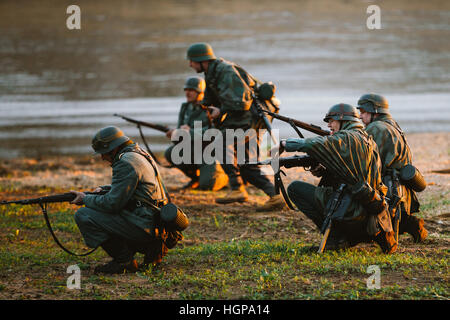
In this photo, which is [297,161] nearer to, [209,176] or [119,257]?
[119,257]

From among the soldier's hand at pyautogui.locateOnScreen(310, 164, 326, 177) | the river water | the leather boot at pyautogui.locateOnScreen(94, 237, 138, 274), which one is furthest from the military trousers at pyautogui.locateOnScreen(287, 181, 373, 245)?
the river water

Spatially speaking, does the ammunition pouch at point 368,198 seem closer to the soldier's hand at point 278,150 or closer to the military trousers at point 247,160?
the soldier's hand at point 278,150

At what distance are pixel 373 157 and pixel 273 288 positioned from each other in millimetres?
1899

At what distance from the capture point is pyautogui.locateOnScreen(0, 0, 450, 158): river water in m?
19.1

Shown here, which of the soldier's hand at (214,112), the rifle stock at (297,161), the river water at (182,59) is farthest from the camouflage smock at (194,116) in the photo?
the river water at (182,59)

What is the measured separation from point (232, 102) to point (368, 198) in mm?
3581

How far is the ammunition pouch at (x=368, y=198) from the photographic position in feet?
21.5

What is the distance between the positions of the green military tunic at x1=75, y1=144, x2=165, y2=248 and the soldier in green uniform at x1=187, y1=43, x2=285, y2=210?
334 centimetres

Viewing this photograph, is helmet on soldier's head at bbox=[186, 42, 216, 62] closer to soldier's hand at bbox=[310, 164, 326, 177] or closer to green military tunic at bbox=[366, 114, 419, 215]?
green military tunic at bbox=[366, 114, 419, 215]

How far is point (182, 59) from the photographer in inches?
1160

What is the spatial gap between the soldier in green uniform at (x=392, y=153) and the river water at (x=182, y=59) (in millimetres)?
9395
